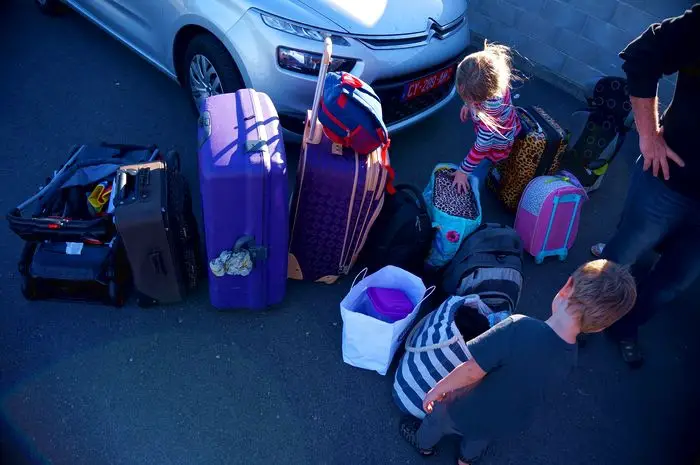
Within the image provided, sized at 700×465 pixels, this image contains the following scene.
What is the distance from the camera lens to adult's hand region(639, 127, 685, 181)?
2.36 meters

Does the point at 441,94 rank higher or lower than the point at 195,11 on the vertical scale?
lower

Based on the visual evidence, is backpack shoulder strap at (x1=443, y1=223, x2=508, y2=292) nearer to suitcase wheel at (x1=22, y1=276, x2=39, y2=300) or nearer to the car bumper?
the car bumper

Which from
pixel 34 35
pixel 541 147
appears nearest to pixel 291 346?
pixel 541 147

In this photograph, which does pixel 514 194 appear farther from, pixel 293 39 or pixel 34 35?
pixel 34 35

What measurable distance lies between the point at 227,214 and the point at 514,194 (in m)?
2.05

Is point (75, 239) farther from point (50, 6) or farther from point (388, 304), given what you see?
point (50, 6)

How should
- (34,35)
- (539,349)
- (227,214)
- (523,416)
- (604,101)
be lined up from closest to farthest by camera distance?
1. (539,349)
2. (523,416)
3. (227,214)
4. (604,101)
5. (34,35)

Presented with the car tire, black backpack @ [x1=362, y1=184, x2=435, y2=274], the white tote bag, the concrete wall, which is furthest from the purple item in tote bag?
the car tire

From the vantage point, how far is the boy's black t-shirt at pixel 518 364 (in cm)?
174

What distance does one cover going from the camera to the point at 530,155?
136 inches

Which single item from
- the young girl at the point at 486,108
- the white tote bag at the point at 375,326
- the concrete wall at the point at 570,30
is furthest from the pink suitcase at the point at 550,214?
the concrete wall at the point at 570,30

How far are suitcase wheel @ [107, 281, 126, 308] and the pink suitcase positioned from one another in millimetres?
2439

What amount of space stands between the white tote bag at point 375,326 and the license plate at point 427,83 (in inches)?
54.4

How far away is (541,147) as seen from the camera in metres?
3.44
